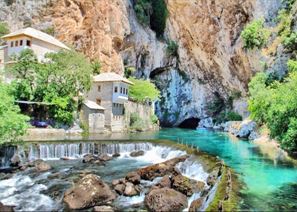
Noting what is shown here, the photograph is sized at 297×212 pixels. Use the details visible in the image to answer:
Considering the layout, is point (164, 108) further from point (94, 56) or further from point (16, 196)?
point (16, 196)

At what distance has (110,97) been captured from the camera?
39594 mm

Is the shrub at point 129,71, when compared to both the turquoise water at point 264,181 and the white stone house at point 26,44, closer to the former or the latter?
the white stone house at point 26,44

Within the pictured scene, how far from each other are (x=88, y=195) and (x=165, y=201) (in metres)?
3.15

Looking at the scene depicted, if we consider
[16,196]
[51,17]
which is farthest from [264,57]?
[16,196]

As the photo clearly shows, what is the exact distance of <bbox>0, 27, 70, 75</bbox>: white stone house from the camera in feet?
121

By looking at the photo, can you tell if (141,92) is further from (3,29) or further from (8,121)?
(8,121)

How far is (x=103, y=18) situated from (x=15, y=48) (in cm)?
1347

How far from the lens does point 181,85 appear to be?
59.2m

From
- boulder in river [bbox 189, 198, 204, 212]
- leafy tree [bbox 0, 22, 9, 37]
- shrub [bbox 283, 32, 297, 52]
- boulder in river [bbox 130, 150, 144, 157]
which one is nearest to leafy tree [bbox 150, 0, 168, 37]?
leafy tree [bbox 0, 22, 9, 37]

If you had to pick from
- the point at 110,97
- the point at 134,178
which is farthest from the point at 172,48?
the point at 134,178

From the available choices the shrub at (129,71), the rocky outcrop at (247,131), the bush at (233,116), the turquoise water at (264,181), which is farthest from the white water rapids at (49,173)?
the bush at (233,116)

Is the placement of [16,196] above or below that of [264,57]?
below

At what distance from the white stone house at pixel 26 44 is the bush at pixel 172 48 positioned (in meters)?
22.2

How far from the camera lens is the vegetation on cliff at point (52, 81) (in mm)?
32219
